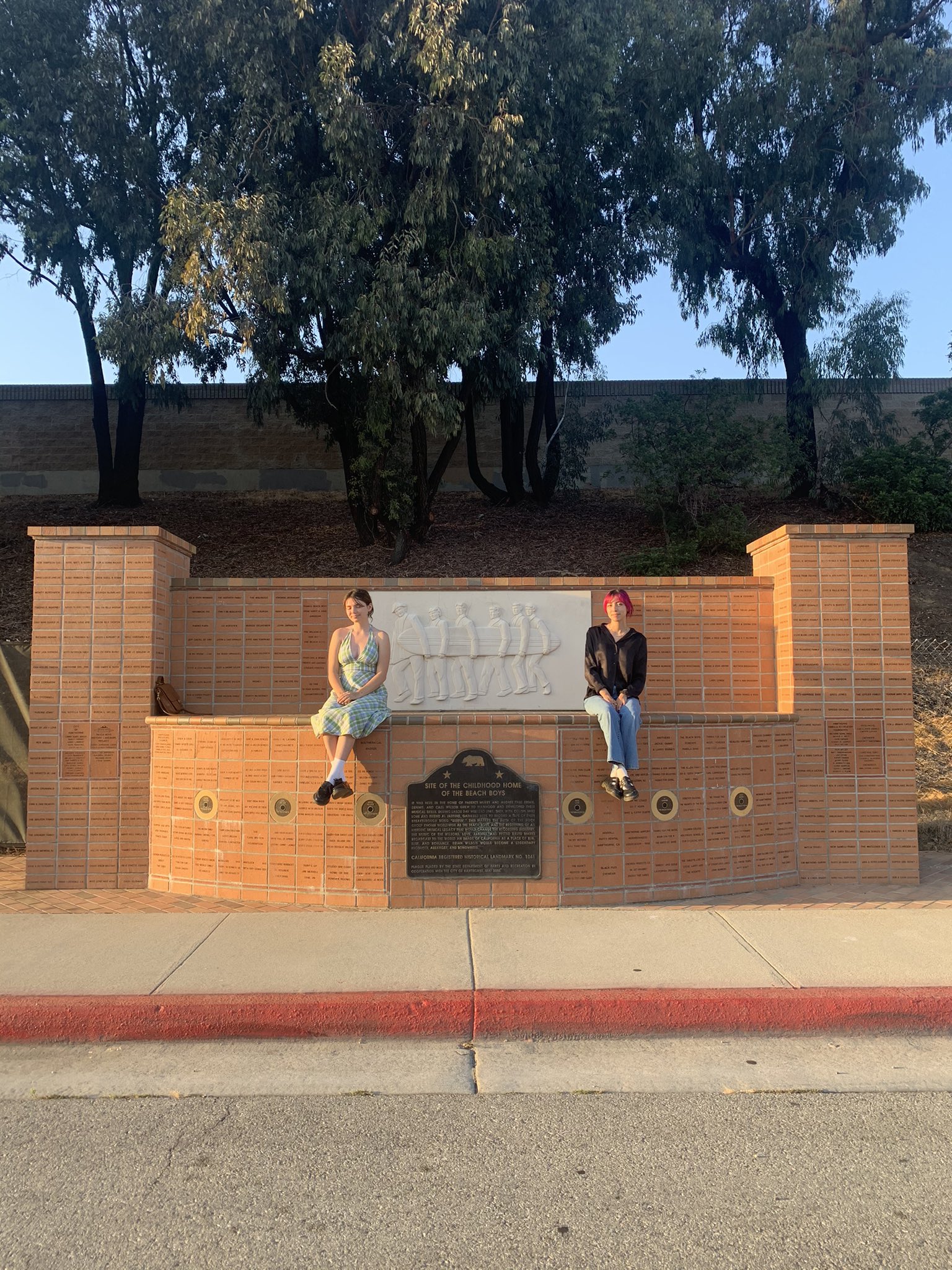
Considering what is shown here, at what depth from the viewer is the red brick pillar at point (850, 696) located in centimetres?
789

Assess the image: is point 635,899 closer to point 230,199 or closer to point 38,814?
point 38,814

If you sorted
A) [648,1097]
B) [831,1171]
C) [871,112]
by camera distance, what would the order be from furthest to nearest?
[871,112]
[648,1097]
[831,1171]

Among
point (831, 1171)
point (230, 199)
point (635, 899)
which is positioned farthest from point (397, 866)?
point (230, 199)

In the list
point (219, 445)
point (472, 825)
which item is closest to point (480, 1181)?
point (472, 825)

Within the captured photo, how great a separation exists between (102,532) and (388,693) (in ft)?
8.38

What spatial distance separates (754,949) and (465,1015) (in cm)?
188

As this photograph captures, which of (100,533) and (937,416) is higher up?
(937,416)

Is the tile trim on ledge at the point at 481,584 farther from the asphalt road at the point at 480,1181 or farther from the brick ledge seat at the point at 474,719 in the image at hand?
the asphalt road at the point at 480,1181

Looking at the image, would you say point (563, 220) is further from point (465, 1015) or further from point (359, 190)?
point (465, 1015)

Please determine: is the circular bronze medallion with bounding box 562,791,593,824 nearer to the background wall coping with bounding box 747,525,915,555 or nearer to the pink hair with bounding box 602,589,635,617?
the pink hair with bounding box 602,589,635,617

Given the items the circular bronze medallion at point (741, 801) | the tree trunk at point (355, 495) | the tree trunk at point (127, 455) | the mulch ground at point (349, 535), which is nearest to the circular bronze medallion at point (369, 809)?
the circular bronze medallion at point (741, 801)

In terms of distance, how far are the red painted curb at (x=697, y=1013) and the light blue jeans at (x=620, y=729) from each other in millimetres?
2038

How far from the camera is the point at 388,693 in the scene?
332 inches

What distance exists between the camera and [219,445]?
21.3 m
